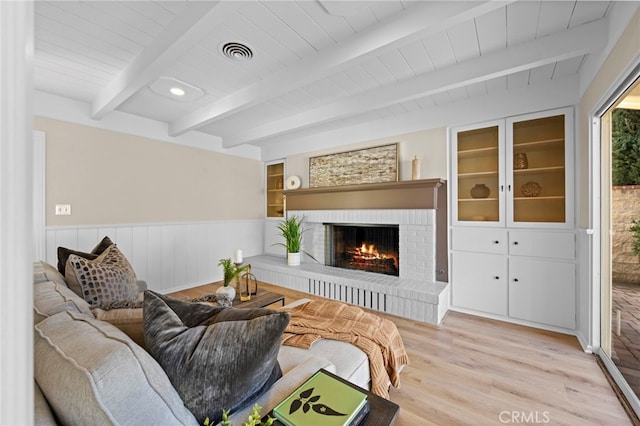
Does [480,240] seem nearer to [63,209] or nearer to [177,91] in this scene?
[177,91]

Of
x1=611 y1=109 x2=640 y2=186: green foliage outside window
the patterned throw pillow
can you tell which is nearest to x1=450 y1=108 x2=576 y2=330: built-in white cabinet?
x1=611 y1=109 x2=640 y2=186: green foliage outside window

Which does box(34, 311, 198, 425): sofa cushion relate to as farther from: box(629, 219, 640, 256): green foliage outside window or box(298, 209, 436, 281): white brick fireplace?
box(298, 209, 436, 281): white brick fireplace

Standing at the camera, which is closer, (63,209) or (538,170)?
(538,170)

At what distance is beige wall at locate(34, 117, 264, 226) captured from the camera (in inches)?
119

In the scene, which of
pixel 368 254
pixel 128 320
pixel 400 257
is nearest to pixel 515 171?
pixel 400 257

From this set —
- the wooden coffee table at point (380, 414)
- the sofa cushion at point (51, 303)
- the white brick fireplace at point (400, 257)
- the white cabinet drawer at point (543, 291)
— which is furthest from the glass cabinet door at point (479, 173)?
the sofa cushion at point (51, 303)

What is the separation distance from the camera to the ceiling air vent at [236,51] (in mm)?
2094

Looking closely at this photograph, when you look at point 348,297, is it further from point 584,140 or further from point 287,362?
point 584,140

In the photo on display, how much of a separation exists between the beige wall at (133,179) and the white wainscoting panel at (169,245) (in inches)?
4.4

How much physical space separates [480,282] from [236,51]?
10.6ft

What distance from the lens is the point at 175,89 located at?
2777 mm

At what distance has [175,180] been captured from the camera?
13.1ft

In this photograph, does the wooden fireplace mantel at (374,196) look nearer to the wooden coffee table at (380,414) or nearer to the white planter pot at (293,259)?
the white planter pot at (293,259)

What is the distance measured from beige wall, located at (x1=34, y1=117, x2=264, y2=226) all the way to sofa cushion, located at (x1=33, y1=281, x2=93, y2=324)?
232cm
